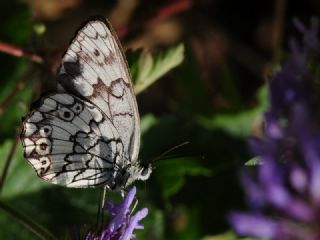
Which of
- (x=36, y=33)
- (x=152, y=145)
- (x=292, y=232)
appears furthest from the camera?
(x=152, y=145)

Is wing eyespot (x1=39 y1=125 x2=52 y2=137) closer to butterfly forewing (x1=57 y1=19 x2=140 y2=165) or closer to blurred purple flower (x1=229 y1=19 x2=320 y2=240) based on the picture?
butterfly forewing (x1=57 y1=19 x2=140 y2=165)

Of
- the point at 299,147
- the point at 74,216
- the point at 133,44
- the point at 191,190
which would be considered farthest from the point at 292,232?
the point at 133,44

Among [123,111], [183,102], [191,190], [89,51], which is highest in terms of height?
[89,51]

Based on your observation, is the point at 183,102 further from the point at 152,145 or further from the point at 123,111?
the point at 123,111

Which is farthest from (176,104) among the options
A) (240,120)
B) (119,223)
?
(119,223)

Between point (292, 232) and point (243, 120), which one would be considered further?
point (243, 120)

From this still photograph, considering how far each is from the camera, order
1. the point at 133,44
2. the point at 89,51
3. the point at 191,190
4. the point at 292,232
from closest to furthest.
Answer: the point at 292,232 < the point at 89,51 < the point at 191,190 < the point at 133,44

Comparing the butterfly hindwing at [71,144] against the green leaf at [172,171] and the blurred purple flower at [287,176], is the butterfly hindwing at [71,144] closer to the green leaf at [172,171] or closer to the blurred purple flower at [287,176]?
the green leaf at [172,171]

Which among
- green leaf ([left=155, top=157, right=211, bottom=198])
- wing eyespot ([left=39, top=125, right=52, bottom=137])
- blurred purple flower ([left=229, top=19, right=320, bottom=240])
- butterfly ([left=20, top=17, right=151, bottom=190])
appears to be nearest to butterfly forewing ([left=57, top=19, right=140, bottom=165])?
butterfly ([left=20, top=17, right=151, bottom=190])
